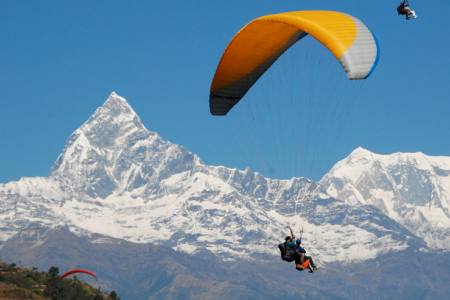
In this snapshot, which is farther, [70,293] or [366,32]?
[70,293]

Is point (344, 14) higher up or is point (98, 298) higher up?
point (98, 298)

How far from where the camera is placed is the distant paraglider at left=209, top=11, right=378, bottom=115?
4753 cm

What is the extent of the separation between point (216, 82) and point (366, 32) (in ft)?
37.8

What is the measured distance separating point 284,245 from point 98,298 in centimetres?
10475

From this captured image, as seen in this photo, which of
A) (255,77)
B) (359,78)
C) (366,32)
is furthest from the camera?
(255,77)

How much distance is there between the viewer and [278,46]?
5634 centimetres

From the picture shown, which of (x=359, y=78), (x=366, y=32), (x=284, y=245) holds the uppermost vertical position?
(x=366, y=32)

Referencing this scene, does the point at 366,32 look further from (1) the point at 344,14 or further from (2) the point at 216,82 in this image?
(2) the point at 216,82

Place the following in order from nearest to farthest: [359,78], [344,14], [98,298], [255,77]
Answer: [359,78], [344,14], [255,77], [98,298]

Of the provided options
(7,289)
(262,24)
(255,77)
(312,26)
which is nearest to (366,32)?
(312,26)

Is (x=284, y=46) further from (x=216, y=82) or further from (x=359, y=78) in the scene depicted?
(x=359, y=78)

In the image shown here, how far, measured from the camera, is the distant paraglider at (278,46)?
1871 inches

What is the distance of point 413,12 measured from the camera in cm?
5119

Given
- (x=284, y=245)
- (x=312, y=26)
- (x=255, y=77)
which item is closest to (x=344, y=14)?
(x=312, y=26)
